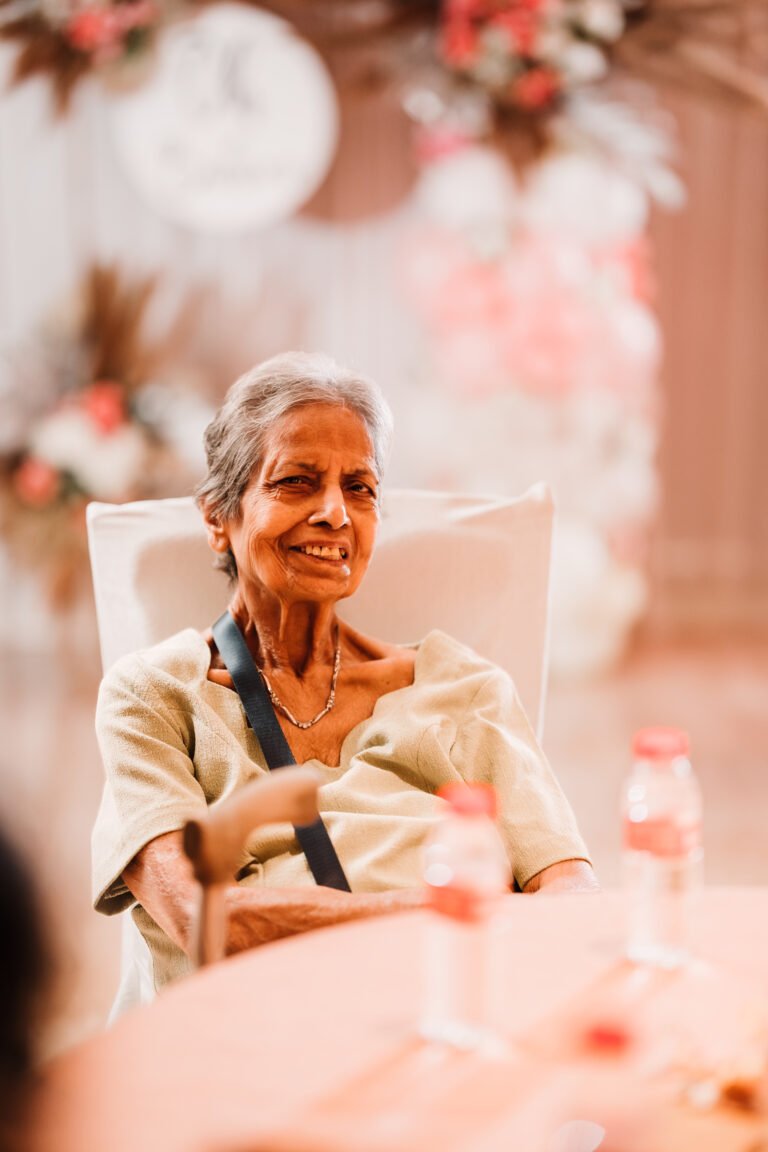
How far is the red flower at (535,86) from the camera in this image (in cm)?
418

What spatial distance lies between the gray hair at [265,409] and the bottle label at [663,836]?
726mm

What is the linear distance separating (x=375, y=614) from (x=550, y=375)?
2.62m

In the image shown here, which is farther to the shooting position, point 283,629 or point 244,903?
point 283,629

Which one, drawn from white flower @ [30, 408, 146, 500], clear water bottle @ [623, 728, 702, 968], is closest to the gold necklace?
clear water bottle @ [623, 728, 702, 968]

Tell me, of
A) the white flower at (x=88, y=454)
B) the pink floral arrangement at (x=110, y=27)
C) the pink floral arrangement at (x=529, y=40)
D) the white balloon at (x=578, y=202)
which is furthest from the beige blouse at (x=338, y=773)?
the pink floral arrangement at (x=110, y=27)

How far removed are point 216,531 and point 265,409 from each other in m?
0.19

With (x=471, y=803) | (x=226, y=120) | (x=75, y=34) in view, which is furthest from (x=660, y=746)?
(x=75, y=34)

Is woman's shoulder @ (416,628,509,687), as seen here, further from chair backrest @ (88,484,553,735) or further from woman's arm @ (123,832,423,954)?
woman's arm @ (123,832,423,954)

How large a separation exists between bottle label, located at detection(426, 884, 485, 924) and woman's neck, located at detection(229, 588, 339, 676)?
71cm

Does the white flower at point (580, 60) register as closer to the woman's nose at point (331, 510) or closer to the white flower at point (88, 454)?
the white flower at point (88, 454)

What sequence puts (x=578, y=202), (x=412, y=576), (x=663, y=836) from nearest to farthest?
(x=663, y=836) → (x=412, y=576) → (x=578, y=202)

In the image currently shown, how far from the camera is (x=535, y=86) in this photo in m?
4.18

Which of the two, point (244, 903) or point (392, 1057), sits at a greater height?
point (392, 1057)

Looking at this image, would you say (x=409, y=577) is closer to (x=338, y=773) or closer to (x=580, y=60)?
(x=338, y=773)
